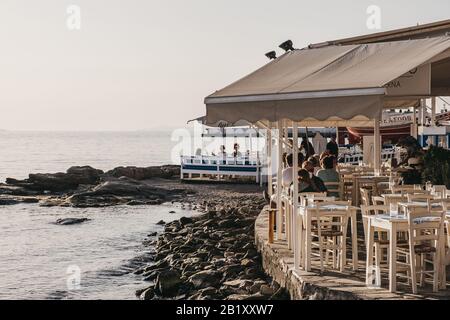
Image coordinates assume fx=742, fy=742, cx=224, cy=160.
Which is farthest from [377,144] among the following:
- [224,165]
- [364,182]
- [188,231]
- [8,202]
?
[8,202]

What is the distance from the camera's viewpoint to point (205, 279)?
14.0m

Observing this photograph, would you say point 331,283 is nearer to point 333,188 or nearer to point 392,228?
point 392,228

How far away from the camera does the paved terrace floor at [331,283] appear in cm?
891

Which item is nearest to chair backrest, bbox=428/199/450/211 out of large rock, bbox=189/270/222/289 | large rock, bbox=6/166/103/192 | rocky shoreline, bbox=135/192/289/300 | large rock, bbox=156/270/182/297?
rocky shoreline, bbox=135/192/289/300

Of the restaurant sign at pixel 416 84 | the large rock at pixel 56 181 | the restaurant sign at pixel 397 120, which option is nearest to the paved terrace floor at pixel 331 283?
the restaurant sign at pixel 416 84

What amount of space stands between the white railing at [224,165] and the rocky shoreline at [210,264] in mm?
15548

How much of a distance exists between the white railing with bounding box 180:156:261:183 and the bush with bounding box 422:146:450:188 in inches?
1033

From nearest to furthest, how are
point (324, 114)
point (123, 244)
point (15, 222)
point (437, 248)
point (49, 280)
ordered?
point (324, 114), point (437, 248), point (49, 280), point (123, 244), point (15, 222)

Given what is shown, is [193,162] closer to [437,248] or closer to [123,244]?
[123,244]

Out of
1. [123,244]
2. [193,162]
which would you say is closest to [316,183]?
[123,244]

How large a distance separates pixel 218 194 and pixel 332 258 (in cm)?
2542

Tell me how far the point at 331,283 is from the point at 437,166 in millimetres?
5233

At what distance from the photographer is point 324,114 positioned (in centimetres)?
867

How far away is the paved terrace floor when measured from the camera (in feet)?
29.2
